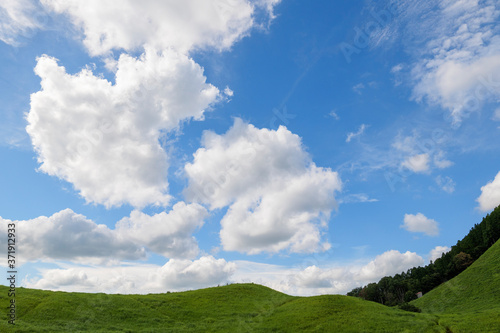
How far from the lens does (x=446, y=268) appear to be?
142625 mm

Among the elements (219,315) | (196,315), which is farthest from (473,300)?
(196,315)

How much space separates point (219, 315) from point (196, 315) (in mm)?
3862

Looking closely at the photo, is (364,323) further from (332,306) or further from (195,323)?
(195,323)

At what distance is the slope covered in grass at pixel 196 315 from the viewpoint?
47938 millimetres

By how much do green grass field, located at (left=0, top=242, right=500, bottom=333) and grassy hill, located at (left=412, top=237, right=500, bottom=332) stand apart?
0.48 ft

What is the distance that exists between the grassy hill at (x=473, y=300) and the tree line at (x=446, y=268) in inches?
1514

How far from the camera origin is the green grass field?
47531 millimetres

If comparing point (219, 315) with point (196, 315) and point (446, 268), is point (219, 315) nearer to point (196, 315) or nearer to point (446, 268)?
point (196, 315)

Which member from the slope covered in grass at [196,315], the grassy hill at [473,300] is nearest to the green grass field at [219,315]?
the slope covered in grass at [196,315]

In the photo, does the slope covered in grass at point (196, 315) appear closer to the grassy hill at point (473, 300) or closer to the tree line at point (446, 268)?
the grassy hill at point (473, 300)

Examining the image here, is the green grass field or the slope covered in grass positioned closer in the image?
the green grass field

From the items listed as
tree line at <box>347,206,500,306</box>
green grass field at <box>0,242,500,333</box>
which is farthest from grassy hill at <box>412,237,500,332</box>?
tree line at <box>347,206,500,306</box>

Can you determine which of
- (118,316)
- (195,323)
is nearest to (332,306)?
(195,323)

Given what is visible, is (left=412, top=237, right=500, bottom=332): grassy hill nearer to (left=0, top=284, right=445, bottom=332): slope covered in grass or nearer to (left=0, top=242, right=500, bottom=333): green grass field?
(left=0, top=242, right=500, bottom=333): green grass field
